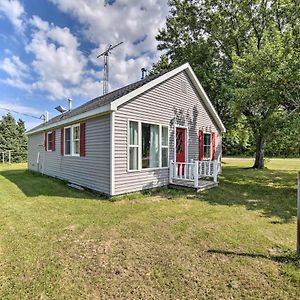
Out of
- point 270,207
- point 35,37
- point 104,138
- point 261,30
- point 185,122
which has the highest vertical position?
point 261,30

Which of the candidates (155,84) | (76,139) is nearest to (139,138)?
(155,84)

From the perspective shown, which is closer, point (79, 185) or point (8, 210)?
point (8, 210)

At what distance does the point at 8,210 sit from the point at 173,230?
168 inches

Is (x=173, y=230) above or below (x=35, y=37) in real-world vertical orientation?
below

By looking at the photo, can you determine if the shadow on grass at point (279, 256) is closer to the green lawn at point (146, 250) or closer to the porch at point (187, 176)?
the green lawn at point (146, 250)

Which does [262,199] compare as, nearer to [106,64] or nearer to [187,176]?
[187,176]

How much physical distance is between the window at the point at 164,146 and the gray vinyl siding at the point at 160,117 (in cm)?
19

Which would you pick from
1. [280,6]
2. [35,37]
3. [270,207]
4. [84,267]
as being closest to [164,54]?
[280,6]

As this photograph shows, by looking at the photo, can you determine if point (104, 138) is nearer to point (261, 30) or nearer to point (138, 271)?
point (138, 271)

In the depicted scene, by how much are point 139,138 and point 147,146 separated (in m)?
0.53

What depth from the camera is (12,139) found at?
94.9 feet

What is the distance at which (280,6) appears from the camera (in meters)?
14.9

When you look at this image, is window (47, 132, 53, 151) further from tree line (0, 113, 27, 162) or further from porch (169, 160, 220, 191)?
Answer: tree line (0, 113, 27, 162)

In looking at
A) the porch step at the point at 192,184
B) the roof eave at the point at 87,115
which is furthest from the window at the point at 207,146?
the roof eave at the point at 87,115
